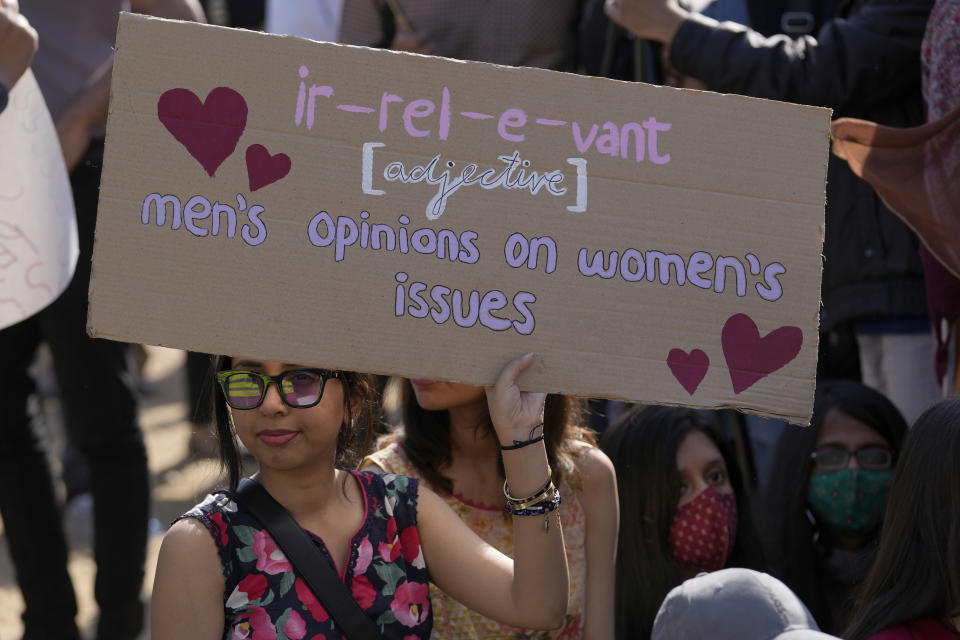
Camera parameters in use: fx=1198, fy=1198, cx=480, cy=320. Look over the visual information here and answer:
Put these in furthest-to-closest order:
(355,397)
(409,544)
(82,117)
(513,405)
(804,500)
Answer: (804,500) → (82,117) → (355,397) → (409,544) → (513,405)

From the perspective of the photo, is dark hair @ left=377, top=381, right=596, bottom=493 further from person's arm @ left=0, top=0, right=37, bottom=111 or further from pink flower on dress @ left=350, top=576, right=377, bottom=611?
person's arm @ left=0, top=0, right=37, bottom=111

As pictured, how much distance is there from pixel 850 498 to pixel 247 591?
1894mm

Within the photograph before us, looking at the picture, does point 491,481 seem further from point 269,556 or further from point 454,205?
point 454,205

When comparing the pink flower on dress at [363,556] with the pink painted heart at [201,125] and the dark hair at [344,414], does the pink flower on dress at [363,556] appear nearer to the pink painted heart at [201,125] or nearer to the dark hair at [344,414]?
the dark hair at [344,414]

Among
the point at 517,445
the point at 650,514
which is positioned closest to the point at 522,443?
the point at 517,445

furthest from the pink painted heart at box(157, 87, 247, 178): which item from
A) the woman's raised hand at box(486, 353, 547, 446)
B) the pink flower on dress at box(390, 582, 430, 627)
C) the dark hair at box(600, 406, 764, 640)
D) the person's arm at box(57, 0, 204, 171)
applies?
the dark hair at box(600, 406, 764, 640)

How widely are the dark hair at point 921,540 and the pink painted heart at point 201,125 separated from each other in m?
1.45

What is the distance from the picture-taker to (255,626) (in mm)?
2172

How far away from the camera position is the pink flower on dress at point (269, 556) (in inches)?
87.1

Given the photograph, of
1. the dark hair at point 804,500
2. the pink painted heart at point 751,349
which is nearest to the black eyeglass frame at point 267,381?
the pink painted heart at point 751,349

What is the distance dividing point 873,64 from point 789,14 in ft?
2.04

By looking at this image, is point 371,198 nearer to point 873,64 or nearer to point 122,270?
point 122,270

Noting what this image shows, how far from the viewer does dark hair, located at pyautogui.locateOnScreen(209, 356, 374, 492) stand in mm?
2391

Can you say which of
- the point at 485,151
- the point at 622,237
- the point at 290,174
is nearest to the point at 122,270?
the point at 290,174
